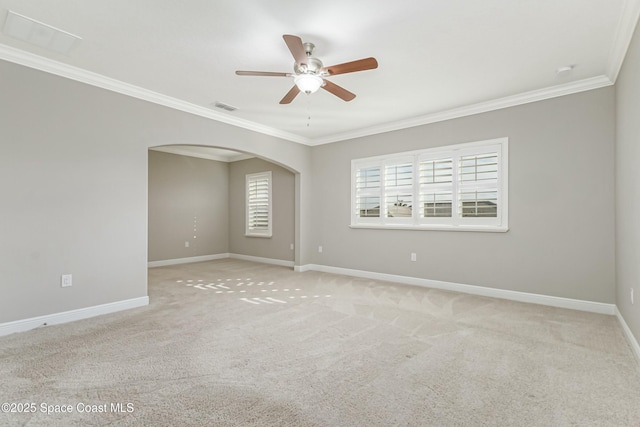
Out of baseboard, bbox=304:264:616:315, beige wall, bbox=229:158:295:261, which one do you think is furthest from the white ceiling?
beige wall, bbox=229:158:295:261

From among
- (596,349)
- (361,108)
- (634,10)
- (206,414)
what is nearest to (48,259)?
(206,414)

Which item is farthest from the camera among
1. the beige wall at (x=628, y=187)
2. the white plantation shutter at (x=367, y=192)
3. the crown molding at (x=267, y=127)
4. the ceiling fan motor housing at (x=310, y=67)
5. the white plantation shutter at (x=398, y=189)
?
the white plantation shutter at (x=367, y=192)

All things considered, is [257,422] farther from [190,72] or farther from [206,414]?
[190,72]

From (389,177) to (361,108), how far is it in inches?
53.8

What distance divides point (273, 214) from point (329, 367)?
5190mm

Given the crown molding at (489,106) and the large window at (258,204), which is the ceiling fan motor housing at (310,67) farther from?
the large window at (258,204)

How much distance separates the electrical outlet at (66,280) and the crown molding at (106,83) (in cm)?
213

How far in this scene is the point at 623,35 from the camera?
2.68m

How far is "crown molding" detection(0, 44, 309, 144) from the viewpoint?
3.06m

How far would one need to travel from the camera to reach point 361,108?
4.63 m

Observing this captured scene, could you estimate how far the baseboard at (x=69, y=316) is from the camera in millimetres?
3063

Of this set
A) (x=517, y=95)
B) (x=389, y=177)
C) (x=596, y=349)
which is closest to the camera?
(x=596, y=349)

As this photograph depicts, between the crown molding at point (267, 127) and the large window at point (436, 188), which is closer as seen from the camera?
the crown molding at point (267, 127)

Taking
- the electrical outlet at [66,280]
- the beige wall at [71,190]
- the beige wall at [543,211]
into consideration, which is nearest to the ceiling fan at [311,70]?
the beige wall at [71,190]
